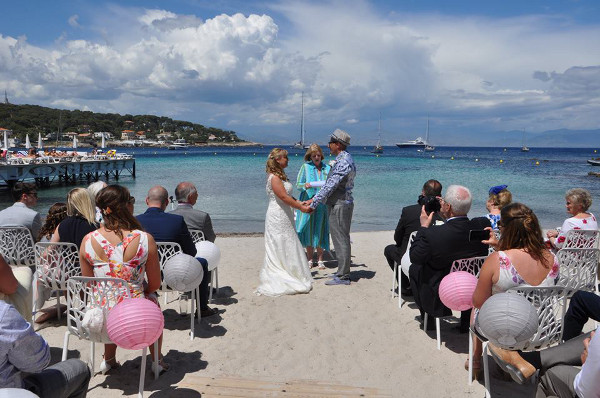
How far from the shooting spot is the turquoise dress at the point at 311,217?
7.50m

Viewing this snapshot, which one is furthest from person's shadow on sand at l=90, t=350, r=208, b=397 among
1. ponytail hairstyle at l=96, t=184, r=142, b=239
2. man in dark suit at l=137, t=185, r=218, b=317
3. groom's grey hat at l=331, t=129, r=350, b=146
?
groom's grey hat at l=331, t=129, r=350, b=146

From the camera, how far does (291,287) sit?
6.11m

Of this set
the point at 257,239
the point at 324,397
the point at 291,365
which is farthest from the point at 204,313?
the point at 257,239

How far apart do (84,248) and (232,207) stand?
15.9 metres

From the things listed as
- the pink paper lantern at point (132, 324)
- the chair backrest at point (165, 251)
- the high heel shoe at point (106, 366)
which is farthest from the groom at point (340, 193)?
the pink paper lantern at point (132, 324)

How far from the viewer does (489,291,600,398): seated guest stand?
2203 mm

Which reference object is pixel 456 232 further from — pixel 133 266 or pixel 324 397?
pixel 133 266

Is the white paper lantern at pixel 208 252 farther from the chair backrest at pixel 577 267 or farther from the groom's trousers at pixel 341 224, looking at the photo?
the chair backrest at pixel 577 267

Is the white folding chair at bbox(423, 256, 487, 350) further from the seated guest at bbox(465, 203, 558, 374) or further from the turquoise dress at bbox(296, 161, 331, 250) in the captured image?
the turquoise dress at bbox(296, 161, 331, 250)

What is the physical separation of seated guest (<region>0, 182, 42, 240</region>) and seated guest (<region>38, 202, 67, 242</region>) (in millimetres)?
447

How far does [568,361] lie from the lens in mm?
2859

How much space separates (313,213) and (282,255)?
5.34ft

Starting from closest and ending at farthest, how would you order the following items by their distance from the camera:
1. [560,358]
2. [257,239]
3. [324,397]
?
[560,358] < [324,397] < [257,239]

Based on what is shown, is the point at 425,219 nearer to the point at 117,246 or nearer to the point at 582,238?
the point at 582,238
